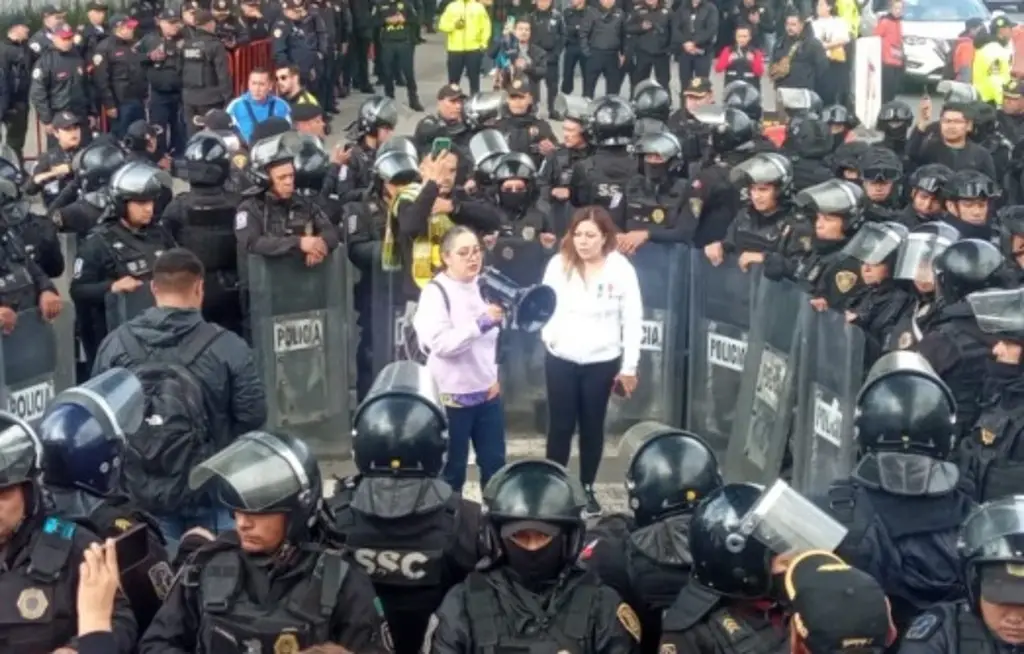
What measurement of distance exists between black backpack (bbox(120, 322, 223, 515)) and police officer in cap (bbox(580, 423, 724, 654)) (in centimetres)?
175

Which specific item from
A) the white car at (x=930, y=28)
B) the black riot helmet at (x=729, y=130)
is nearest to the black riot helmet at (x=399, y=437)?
the black riot helmet at (x=729, y=130)

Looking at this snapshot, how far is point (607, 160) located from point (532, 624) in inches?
250

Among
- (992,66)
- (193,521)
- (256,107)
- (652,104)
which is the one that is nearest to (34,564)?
(193,521)

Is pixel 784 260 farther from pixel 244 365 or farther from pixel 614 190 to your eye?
pixel 244 365

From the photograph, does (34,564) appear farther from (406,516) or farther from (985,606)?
(985,606)

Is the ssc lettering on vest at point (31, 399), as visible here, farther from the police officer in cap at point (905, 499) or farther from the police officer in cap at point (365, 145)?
the police officer in cap at point (905, 499)

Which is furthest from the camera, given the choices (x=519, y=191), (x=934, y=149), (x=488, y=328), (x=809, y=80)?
(x=809, y=80)

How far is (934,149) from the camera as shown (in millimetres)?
12109

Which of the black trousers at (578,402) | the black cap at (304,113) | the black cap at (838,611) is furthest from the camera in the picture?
the black cap at (304,113)

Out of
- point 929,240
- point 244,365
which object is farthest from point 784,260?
point 244,365

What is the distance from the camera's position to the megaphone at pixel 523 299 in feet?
25.3

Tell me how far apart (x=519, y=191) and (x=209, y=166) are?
6.37ft

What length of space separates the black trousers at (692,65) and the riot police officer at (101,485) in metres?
15.7

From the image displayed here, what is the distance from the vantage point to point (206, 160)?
9.28 meters
